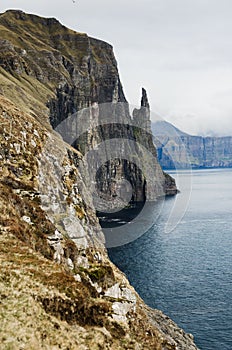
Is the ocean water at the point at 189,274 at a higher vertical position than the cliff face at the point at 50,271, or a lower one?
lower

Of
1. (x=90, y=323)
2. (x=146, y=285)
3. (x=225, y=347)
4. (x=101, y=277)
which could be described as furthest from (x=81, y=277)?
(x=146, y=285)

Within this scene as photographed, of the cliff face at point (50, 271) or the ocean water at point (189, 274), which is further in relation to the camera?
the ocean water at point (189, 274)

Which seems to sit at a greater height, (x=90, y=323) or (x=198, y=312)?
(x=90, y=323)

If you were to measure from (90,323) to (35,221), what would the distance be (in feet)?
59.8

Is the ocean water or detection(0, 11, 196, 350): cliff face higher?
detection(0, 11, 196, 350): cliff face

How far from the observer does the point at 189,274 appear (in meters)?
104

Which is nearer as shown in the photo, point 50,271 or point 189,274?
point 50,271

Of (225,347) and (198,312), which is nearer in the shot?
(225,347)

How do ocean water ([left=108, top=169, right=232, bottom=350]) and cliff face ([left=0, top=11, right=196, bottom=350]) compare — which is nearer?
cliff face ([left=0, top=11, right=196, bottom=350])

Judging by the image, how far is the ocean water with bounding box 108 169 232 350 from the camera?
247 ft

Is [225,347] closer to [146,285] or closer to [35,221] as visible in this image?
[146,285]

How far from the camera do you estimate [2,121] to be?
60219 mm

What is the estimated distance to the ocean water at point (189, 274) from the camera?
247ft

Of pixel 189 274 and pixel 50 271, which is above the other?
pixel 50 271
